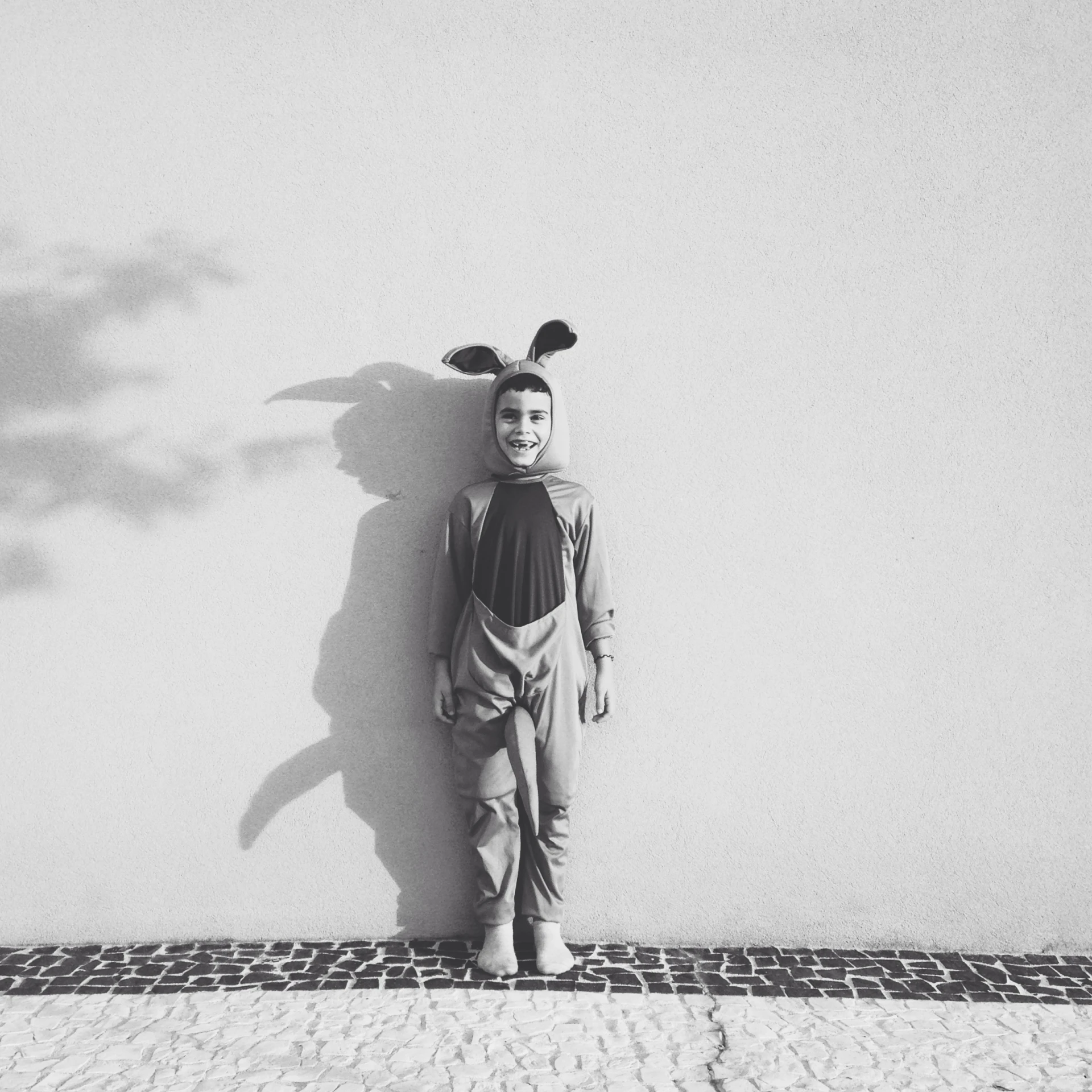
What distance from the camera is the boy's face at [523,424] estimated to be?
3.39 metres

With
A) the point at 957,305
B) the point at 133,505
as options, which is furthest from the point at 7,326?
the point at 957,305

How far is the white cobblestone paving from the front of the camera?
2.74 metres

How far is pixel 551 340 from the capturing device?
3.44 metres

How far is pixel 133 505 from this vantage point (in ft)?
12.2

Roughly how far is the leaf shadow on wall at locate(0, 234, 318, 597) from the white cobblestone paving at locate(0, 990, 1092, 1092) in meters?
1.73

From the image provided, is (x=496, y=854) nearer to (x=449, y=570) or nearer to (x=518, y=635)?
(x=518, y=635)

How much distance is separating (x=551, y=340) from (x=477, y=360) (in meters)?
0.29

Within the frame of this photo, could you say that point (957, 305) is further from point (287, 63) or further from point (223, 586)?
point (223, 586)

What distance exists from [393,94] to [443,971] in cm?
339

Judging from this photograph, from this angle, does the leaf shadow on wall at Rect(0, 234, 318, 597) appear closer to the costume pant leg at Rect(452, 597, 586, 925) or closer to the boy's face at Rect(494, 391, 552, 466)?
the boy's face at Rect(494, 391, 552, 466)

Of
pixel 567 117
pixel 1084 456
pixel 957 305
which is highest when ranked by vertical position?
pixel 567 117

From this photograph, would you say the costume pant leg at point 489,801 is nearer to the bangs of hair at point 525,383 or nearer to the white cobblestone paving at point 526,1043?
the white cobblestone paving at point 526,1043

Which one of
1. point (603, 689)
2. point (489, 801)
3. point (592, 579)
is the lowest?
point (489, 801)

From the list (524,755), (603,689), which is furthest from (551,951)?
(603,689)
